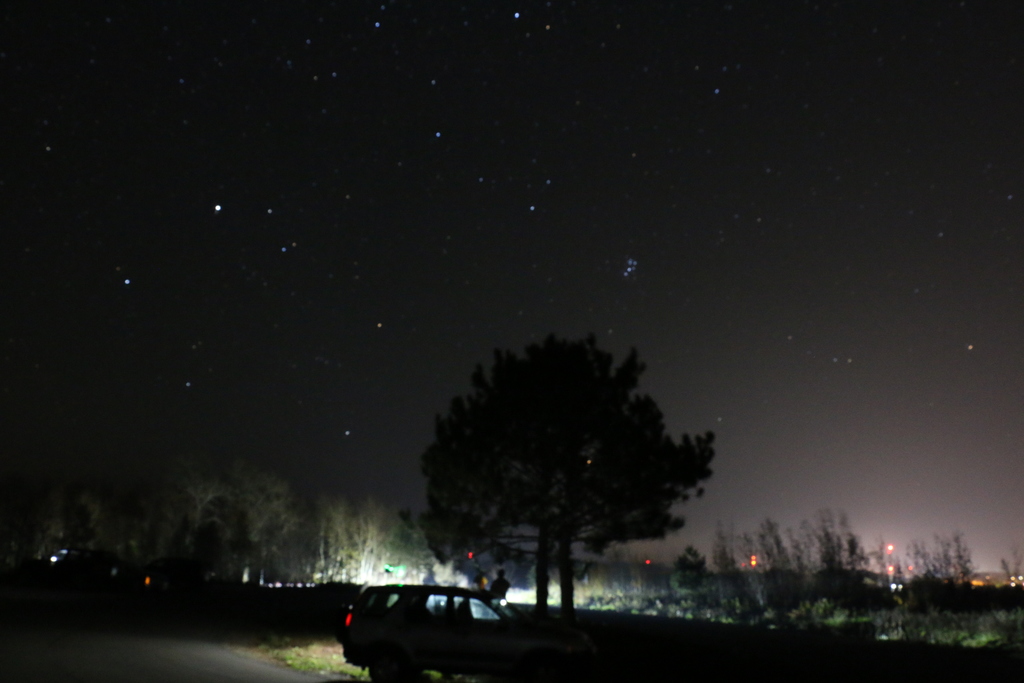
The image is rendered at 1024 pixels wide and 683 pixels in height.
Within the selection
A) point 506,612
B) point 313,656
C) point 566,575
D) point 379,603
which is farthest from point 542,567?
point 379,603

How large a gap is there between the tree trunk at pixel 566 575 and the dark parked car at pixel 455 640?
11469 millimetres

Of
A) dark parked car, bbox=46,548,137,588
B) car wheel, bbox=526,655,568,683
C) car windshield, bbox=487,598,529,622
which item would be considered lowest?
car wheel, bbox=526,655,568,683

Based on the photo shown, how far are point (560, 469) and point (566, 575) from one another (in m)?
3.21

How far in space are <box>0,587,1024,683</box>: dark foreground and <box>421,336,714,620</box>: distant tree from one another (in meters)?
3.23

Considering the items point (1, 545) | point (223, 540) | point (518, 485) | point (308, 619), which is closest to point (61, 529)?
point (1, 545)

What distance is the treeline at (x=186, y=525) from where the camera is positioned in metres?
68.6

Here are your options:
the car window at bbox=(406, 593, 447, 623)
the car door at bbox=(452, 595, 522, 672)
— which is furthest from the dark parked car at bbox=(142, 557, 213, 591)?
the car door at bbox=(452, 595, 522, 672)

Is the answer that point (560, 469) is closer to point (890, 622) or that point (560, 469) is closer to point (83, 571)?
point (890, 622)

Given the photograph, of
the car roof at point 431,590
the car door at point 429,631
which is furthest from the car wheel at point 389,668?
the car roof at point 431,590

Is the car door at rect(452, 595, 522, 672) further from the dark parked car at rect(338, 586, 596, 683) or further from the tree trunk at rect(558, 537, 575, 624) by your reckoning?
the tree trunk at rect(558, 537, 575, 624)

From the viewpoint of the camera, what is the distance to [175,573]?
4247cm

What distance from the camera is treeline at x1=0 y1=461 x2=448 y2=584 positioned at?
2699 inches

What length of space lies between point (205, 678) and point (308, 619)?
13.3m

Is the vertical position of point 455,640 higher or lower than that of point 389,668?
higher
